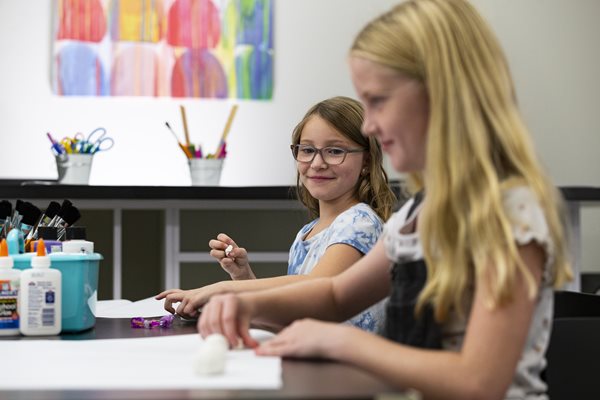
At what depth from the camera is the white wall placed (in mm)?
3387

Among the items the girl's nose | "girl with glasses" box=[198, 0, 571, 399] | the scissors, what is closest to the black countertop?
the scissors

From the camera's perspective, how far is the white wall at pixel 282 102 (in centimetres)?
339

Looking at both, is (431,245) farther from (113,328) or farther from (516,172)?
(113,328)

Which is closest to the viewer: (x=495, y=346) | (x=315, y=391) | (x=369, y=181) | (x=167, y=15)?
A: (x=315, y=391)

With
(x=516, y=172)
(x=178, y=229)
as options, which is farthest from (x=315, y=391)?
(x=178, y=229)

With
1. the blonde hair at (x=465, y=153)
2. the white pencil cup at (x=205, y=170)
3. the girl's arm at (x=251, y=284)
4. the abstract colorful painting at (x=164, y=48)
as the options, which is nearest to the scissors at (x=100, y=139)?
the abstract colorful painting at (x=164, y=48)

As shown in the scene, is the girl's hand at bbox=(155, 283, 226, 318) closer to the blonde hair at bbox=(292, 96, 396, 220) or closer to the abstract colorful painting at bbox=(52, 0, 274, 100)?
the blonde hair at bbox=(292, 96, 396, 220)

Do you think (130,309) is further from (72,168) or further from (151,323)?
(72,168)

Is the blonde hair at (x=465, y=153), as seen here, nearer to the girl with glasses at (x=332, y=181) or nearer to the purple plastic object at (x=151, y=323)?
the purple plastic object at (x=151, y=323)

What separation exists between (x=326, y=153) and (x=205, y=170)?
130cm

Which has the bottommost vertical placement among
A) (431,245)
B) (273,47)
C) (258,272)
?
(258,272)

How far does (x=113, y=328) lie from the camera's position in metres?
1.13

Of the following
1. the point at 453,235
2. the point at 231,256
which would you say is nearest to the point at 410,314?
the point at 453,235

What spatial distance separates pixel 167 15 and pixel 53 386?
2.99 meters
